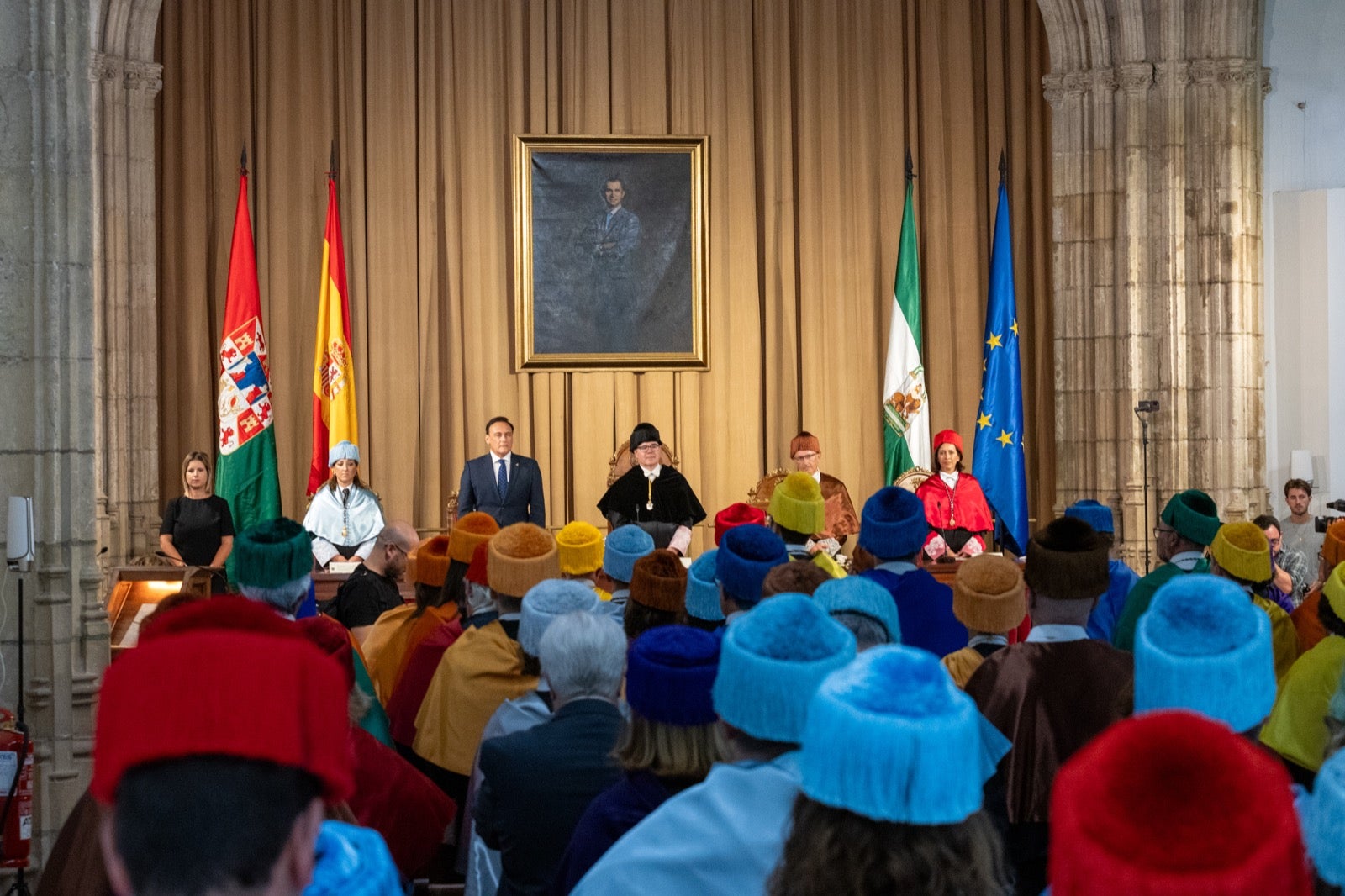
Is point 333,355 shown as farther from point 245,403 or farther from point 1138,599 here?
point 1138,599

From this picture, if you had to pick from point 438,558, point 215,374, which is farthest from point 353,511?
point 438,558

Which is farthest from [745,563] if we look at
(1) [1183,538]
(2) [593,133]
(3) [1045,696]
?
(2) [593,133]

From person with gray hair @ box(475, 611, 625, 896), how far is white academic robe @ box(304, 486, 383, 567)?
6896mm

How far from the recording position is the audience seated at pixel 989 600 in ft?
13.3

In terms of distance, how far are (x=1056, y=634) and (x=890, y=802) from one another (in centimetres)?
219

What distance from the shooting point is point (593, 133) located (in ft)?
39.9

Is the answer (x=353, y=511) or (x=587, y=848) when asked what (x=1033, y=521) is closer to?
(x=353, y=511)

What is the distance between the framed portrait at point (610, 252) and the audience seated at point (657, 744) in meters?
9.51

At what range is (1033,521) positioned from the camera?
12.3 metres

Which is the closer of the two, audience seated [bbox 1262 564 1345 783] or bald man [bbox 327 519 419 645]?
audience seated [bbox 1262 564 1345 783]

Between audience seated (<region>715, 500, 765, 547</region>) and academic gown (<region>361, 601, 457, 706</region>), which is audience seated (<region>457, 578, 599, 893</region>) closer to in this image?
academic gown (<region>361, 601, 457, 706</region>)

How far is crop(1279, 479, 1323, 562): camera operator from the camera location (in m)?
9.47

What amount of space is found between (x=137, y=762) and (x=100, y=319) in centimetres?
1014

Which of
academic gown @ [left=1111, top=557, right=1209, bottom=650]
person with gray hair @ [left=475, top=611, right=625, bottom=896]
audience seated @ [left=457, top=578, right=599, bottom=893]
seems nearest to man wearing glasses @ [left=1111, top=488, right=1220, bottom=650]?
academic gown @ [left=1111, top=557, right=1209, bottom=650]
